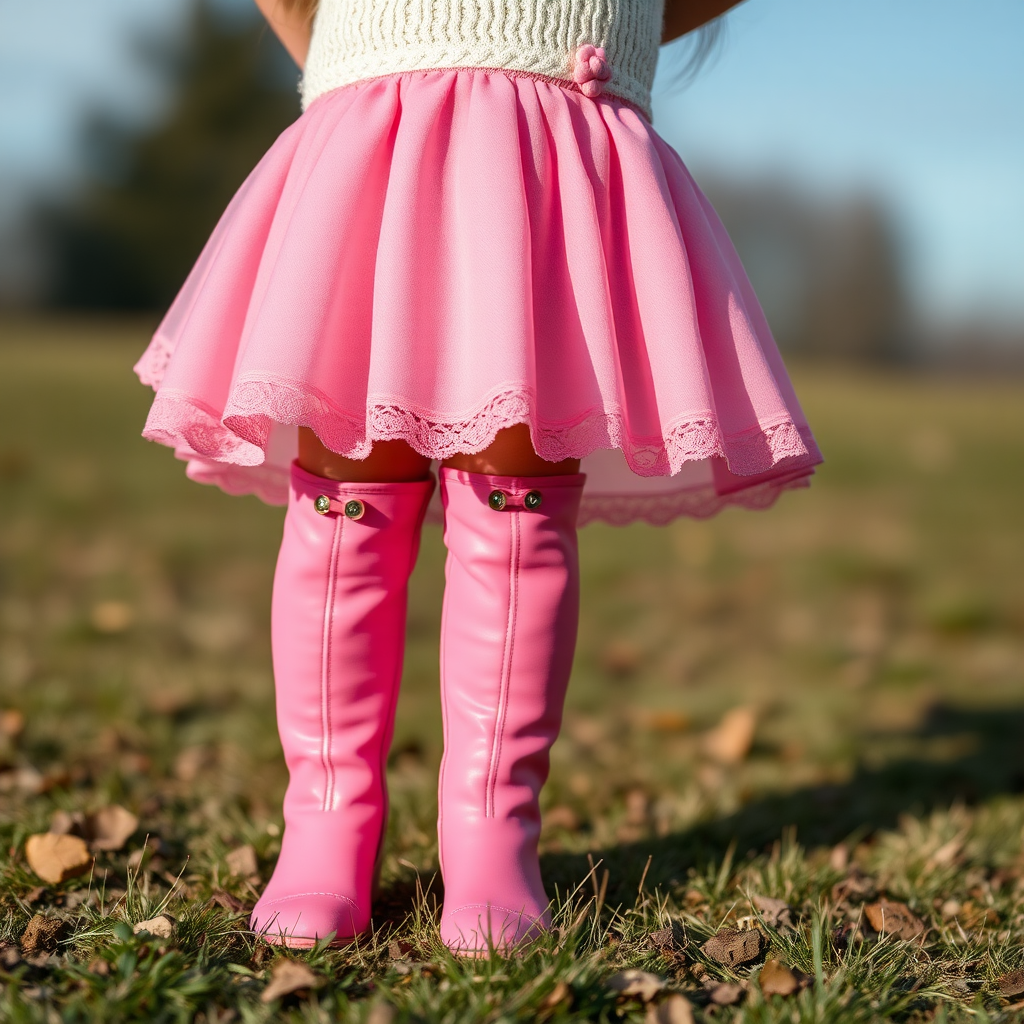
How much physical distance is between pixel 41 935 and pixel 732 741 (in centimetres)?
162

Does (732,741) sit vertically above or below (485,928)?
below

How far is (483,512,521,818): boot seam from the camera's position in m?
1.42

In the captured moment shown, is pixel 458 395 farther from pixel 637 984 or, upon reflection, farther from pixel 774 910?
pixel 774 910

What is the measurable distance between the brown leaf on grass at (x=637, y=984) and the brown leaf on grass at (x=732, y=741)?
1328mm

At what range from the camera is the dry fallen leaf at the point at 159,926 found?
1.32 metres

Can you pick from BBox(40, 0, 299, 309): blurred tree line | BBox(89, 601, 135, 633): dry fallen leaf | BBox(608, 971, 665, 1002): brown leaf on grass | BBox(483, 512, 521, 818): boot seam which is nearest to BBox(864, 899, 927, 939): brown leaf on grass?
BBox(608, 971, 665, 1002): brown leaf on grass

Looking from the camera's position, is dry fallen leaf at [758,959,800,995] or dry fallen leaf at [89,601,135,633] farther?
dry fallen leaf at [89,601,135,633]

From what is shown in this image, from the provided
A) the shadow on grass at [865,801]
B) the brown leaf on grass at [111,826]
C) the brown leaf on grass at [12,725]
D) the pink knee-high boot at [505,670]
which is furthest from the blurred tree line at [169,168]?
the pink knee-high boot at [505,670]

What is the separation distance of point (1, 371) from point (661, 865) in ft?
24.3

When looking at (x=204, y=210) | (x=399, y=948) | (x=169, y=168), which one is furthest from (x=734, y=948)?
(x=169, y=168)

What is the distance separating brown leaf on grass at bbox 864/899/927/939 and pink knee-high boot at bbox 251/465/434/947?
2.34 feet

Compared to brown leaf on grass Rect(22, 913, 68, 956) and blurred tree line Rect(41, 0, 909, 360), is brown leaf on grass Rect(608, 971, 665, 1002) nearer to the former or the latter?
brown leaf on grass Rect(22, 913, 68, 956)

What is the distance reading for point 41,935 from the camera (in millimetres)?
1339

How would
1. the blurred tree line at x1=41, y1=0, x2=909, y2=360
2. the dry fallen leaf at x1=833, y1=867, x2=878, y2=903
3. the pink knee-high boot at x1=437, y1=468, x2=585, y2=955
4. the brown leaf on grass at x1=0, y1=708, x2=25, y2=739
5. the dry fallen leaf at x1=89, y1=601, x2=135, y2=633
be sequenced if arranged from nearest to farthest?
the pink knee-high boot at x1=437, y1=468, x2=585, y2=955 < the dry fallen leaf at x1=833, y1=867, x2=878, y2=903 < the brown leaf on grass at x1=0, y1=708, x2=25, y2=739 < the dry fallen leaf at x1=89, y1=601, x2=135, y2=633 < the blurred tree line at x1=41, y1=0, x2=909, y2=360
